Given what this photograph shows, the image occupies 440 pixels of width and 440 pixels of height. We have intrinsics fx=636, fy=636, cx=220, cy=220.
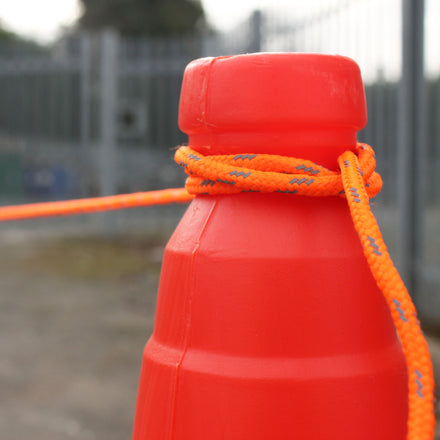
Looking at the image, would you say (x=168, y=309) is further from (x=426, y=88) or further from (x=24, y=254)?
(x=24, y=254)

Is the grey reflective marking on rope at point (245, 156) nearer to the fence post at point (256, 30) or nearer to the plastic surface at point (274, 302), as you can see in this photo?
the plastic surface at point (274, 302)

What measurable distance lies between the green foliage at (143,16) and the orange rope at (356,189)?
60.8 feet

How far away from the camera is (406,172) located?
124 inches

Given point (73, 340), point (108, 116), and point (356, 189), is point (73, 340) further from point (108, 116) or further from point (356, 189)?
point (108, 116)

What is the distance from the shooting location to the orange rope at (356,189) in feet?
2.36

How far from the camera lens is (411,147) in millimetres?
3127

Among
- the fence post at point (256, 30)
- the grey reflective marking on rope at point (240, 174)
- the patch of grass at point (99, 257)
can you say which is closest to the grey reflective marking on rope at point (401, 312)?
the grey reflective marking on rope at point (240, 174)

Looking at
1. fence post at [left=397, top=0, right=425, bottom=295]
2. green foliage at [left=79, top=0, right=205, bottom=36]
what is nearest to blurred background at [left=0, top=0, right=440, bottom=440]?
fence post at [left=397, top=0, right=425, bottom=295]

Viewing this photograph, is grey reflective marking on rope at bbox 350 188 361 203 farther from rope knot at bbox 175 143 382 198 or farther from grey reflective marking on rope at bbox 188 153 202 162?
grey reflective marking on rope at bbox 188 153 202 162

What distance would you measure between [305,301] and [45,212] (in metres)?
0.87

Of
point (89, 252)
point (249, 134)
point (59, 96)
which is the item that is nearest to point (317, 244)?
point (249, 134)

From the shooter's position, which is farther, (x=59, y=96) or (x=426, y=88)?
(x=59, y=96)

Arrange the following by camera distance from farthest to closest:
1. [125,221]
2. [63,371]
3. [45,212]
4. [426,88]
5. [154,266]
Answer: [125,221] → [154,266] → [426,88] → [63,371] → [45,212]

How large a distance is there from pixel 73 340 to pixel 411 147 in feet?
6.14
